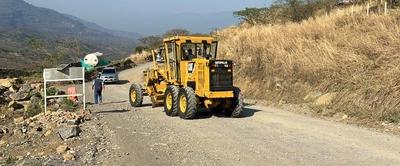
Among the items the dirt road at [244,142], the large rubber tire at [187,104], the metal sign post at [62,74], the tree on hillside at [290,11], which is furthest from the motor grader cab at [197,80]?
the tree on hillside at [290,11]

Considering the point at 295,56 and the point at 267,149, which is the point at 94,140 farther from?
the point at 295,56

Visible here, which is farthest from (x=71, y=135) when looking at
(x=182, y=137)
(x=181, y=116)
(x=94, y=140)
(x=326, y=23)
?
(x=326, y=23)

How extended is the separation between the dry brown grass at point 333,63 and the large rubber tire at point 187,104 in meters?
4.59

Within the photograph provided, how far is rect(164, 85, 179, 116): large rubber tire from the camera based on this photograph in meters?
12.6

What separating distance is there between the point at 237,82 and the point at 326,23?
524 cm

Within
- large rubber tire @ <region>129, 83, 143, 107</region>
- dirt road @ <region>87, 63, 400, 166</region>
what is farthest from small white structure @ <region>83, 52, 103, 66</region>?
large rubber tire @ <region>129, 83, 143, 107</region>

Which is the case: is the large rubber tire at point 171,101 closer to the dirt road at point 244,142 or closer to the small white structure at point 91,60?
the dirt road at point 244,142

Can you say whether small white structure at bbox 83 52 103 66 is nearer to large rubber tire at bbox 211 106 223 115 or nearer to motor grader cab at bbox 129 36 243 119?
motor grader cab at bbox 129 36 243 119

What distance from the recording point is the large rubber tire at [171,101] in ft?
41.2

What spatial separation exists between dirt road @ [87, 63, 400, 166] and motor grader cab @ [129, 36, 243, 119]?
453 mm

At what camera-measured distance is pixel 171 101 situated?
13.0 metres

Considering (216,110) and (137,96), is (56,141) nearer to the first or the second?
(216,110)

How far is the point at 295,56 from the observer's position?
683 inches

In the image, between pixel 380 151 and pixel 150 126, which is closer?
pixel 380 151
